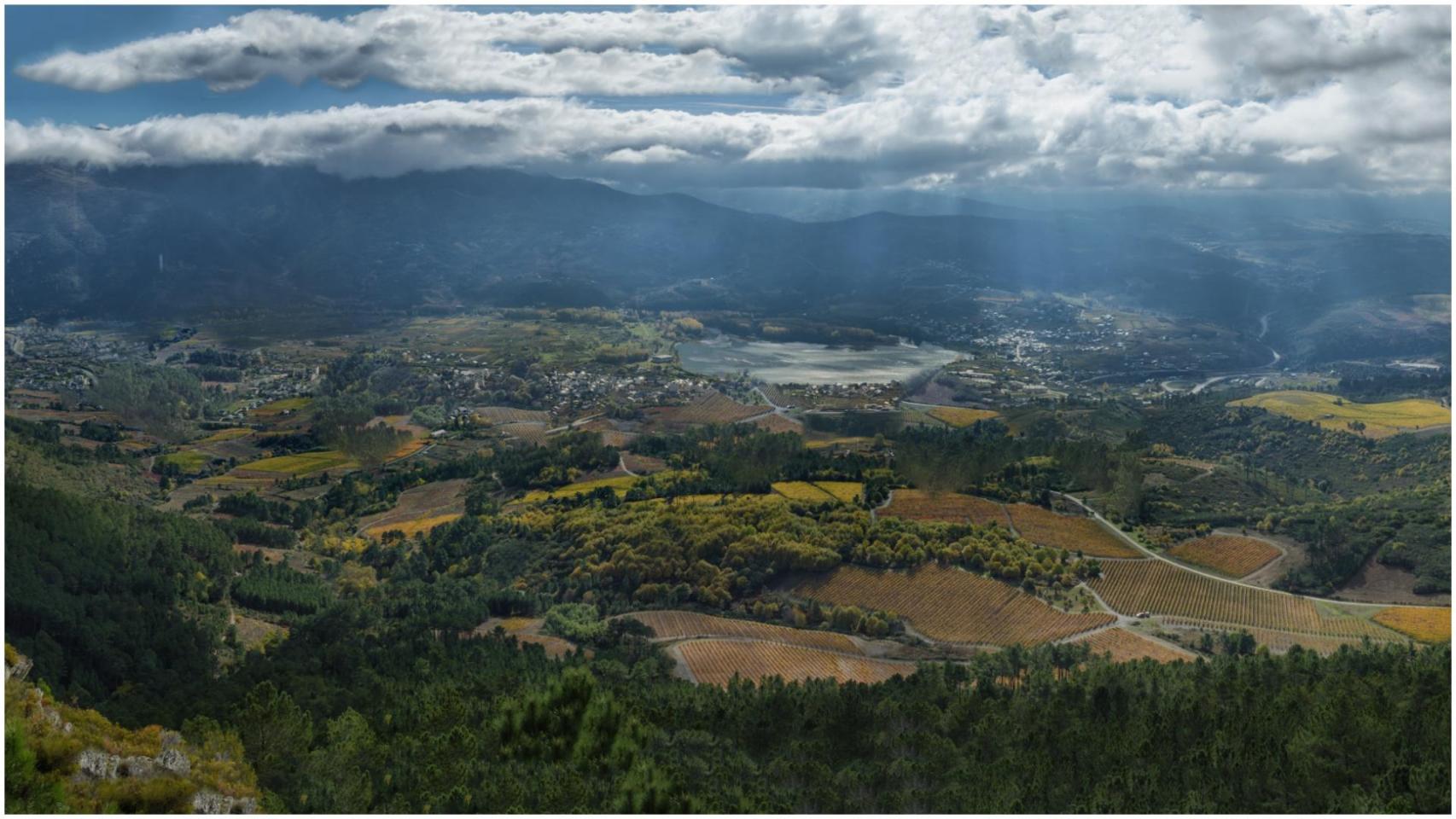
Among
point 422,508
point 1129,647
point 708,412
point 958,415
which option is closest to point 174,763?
point 1129,647

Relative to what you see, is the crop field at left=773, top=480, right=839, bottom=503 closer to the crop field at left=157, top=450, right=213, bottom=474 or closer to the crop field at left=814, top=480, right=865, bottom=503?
the crop field at left=814, top=480, right=865, bottom=503

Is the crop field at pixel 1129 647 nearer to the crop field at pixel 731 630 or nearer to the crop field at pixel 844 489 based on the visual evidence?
the crop field at pixel 731 630

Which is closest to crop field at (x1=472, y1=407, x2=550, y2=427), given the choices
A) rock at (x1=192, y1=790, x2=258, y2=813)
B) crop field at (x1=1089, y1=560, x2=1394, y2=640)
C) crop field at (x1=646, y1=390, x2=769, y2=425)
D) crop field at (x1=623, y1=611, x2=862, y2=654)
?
crop field at (x1=646, y1=390, x2=769, y2=425)

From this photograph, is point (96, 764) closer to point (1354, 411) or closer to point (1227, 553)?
point (1227, 553)

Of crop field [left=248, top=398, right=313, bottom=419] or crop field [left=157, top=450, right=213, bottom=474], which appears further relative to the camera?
crop field [left=248, top=398, right=313, bottom=419]

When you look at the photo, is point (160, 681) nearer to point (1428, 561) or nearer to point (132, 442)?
point (132, 442)

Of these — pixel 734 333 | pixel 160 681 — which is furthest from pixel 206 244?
pixel 160 681

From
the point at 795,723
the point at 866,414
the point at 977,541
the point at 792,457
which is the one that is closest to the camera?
the point at 795,723
